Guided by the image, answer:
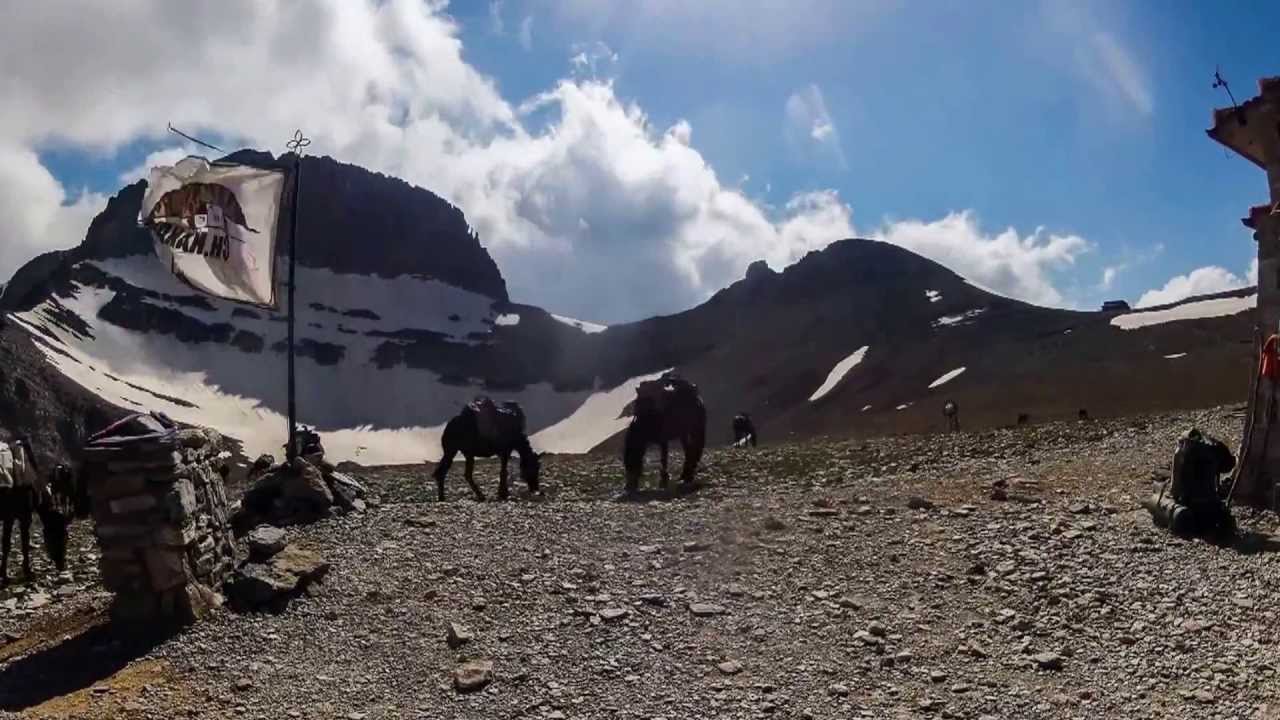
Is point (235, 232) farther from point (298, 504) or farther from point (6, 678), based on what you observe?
point (6, 678)

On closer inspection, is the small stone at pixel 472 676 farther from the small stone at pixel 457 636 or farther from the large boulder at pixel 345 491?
the large boulder at pixel 345 491

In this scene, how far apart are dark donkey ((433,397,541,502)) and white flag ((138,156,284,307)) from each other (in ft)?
26.1

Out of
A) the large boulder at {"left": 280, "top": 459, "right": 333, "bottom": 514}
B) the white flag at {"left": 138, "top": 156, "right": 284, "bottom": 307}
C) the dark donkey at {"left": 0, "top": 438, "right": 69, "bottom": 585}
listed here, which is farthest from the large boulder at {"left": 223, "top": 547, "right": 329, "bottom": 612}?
the dark donkey at {"left": 0, "top": 438, "right": 69, "bottom": 585}

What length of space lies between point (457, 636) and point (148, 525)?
389 cm

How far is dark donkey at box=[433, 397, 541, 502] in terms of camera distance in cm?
2300

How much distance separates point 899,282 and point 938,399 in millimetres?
80491

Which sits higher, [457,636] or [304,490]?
[304,490]

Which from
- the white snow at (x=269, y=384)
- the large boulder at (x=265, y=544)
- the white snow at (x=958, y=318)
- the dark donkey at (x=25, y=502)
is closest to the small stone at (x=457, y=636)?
the large boulder at (x=265, y=544)

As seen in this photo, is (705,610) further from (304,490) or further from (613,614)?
(304,490)

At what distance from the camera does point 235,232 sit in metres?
15.3

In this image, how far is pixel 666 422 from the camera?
23156 millimetres

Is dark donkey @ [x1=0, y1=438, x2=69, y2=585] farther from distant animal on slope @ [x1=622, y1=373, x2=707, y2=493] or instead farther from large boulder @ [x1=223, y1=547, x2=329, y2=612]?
distant animal on slope @ [x1=622, y1=373, x2=707, y2=493]

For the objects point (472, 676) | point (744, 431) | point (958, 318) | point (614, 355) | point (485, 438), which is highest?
point (614, 355)

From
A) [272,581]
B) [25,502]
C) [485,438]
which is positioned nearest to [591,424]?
[485,438]
